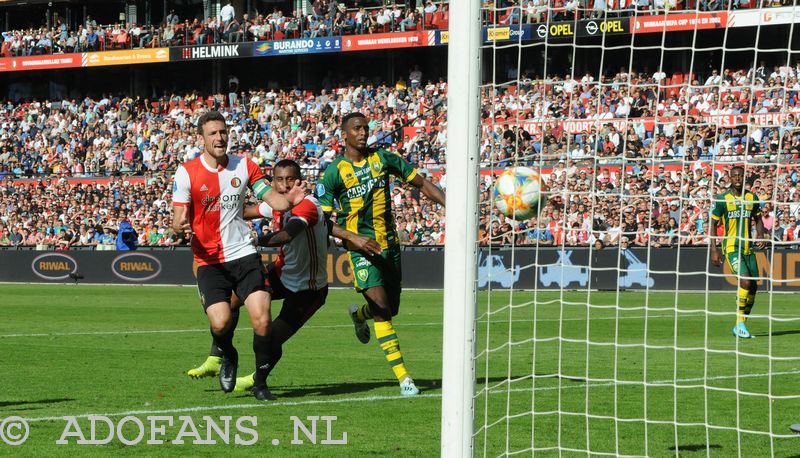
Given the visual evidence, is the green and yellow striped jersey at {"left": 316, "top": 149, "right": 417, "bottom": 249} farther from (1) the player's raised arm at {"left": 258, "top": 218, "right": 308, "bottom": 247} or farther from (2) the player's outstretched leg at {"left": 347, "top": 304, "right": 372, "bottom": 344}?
(2) the player's outstretched leg at {"left": 347, "top": 304, "right": 372, "bottom": 344}

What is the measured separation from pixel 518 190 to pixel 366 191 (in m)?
2.83

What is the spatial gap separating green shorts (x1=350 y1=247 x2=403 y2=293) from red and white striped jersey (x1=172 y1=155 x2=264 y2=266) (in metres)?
0.94

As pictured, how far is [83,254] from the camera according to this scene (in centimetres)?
3183

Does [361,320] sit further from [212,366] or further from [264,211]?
[264,211]

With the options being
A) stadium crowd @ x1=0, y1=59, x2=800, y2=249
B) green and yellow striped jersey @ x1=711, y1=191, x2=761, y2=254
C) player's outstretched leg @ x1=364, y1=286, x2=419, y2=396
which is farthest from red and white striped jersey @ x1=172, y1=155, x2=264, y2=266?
green and yellow striped jersey @ x1=711, y1=191, x2=761, y2=254

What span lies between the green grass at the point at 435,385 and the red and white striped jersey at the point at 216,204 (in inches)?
47.4

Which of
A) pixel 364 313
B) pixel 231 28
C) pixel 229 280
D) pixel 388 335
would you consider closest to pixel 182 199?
pixel 229 280

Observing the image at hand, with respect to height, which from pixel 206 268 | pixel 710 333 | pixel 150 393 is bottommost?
pixel 710 333

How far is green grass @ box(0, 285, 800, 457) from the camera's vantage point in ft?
22.8

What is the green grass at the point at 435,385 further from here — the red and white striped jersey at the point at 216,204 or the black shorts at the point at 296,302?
the red and white striped jersey at the point at 216,204

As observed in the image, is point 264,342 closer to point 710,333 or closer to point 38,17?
point 710,333

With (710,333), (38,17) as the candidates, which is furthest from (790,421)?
(38,17)

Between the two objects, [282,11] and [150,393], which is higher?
[282,11]

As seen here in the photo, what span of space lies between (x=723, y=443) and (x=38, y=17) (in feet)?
176
